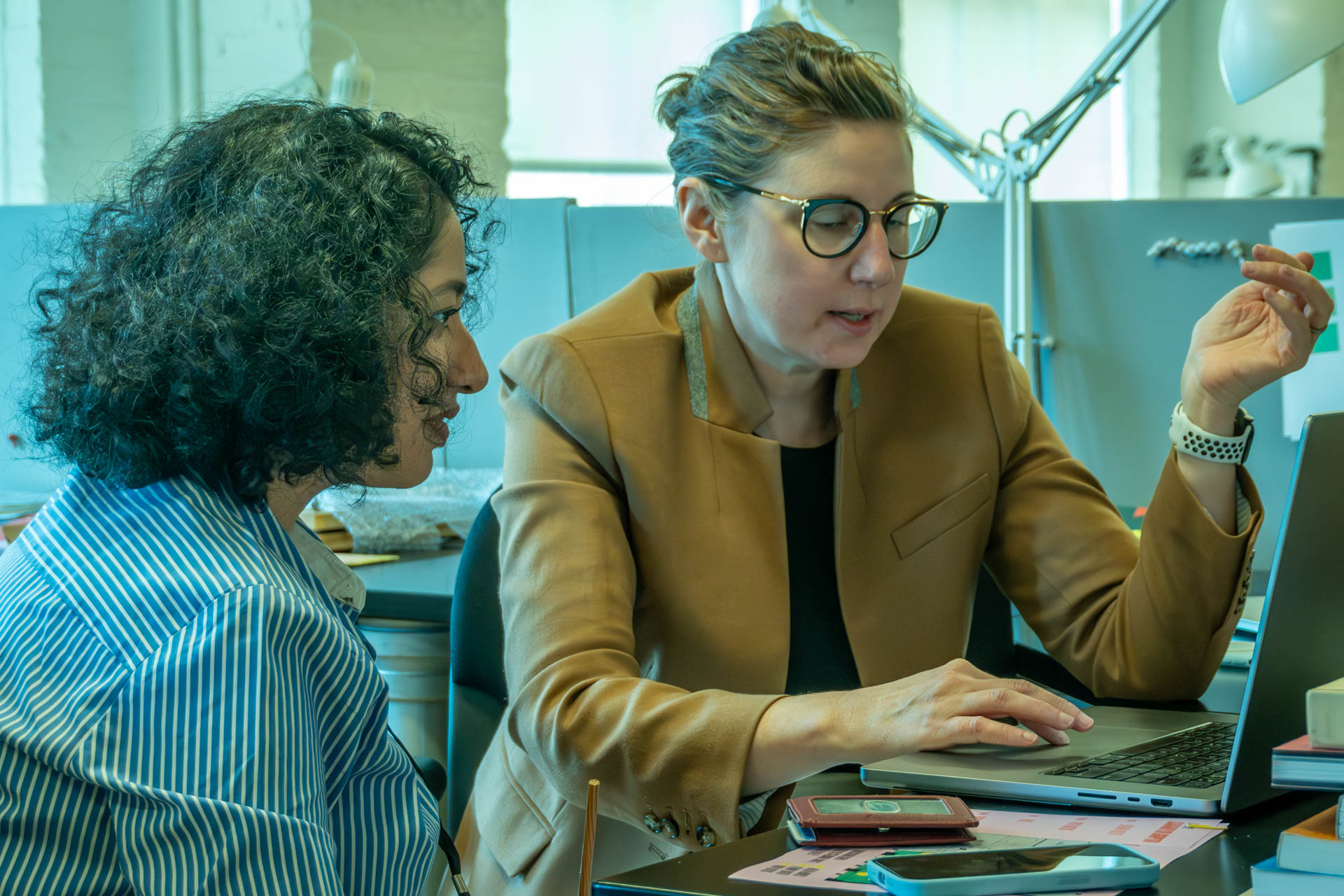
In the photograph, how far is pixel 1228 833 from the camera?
2.25ft

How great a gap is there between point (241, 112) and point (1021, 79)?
4666 mm

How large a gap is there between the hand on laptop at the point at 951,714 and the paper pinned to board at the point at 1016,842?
0.07 meters

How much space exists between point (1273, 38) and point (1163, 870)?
4.33 ft

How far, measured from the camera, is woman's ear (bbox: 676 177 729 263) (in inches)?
48.9

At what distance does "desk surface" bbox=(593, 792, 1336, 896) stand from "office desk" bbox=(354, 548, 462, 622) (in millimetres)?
844

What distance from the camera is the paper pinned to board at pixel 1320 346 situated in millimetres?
1752

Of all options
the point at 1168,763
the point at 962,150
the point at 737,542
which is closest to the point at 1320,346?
the point at 962,150

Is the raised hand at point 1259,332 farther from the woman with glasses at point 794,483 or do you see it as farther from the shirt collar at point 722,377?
the shirt collar at point 722,377

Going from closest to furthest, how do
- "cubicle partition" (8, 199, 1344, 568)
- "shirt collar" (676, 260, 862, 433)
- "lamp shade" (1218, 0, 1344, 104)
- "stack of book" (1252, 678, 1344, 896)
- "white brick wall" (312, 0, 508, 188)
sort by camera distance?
"stack of book" (1252, 678, 1344, 896) < "shirt collar" (676, 260, 862, 433) < "lamp shade" (1218, 0, 1344, 104) < "cubicle partition" (8, 199, 1344, 568) < "white brick wall" (312, 0, 508, 188)

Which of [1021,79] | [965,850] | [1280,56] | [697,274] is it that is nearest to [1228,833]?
[965,850]

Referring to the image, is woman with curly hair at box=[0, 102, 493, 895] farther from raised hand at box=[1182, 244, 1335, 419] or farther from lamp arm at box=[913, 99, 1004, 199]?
lamp arm at box=[913, 99, 1004, 199]

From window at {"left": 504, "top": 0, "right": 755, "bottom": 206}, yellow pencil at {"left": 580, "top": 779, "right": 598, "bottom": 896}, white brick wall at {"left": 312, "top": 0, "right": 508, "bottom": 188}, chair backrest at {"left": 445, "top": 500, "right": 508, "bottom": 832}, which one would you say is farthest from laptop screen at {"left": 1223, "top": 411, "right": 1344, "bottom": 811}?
window at {"left": 504, "top": 0, "right": 755, "bottom": 206}

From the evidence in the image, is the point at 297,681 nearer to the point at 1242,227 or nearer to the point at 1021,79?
the point at 1242,227

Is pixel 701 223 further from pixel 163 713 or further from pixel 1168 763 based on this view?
pixel 163 713
